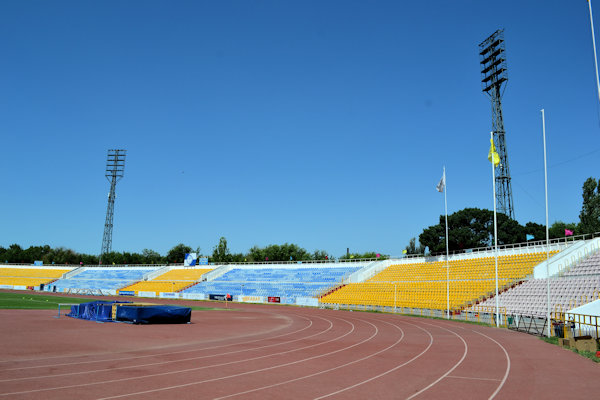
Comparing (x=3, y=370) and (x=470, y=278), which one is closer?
(x=3, y=370)

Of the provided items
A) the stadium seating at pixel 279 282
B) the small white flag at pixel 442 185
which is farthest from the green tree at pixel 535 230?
the small white flag at pixel 442 185

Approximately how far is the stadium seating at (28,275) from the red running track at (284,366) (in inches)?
3032

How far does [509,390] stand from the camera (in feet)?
36.6

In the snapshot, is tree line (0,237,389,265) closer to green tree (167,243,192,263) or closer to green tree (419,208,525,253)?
green tree (167,243,192,263)

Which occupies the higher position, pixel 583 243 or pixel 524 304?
pixel 583 243

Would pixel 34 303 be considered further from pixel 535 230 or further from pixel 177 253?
pixel 177 253

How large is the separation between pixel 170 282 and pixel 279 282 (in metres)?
22.9

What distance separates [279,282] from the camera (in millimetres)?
68062

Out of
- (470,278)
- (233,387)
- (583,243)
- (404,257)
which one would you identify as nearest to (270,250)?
(404,257)

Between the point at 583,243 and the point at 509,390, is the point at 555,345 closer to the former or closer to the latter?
the point at 509,390

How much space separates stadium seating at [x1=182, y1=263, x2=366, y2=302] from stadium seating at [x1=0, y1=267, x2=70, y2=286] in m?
40.0

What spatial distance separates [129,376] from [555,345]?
60.4ft

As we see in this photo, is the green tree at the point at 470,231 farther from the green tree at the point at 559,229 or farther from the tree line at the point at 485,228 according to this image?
the green tree at the point at 559,229

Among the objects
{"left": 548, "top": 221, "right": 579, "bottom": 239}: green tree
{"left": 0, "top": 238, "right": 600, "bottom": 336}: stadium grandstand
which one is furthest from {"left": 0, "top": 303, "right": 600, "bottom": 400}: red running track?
Result: {"left": 548, "top": 221, "right": 579, "bottom": 239}: green tree
